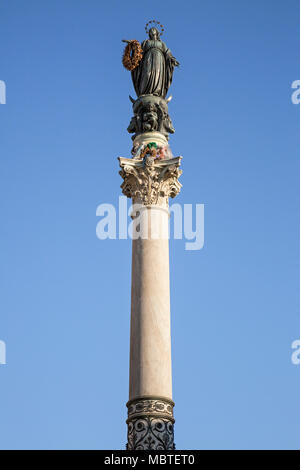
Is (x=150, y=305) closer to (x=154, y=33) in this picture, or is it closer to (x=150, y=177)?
(x=150, y=177)

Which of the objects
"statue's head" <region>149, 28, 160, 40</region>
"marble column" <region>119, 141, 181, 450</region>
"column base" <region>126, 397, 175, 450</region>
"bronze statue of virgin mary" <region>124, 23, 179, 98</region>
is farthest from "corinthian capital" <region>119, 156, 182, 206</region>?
"column base" <region>126, 397, 175, 450</region>

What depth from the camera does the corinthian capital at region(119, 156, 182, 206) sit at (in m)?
29.6

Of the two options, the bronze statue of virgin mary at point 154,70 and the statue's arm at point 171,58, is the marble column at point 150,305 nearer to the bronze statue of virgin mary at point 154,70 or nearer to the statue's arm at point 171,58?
the bronze statue of virgin mary at point 154,70

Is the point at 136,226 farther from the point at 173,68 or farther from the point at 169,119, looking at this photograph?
the point at 173,68

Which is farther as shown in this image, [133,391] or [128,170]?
[128,170]

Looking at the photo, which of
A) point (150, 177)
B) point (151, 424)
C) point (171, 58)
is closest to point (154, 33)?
point (171, 58)

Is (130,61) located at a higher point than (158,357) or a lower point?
higher

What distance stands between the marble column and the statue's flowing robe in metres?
3.80

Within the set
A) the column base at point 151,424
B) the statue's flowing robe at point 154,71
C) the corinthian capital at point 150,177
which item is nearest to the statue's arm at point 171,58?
the statue's flowing robe at point 154,71

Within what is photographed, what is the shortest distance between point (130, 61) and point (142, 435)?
50.0 ft

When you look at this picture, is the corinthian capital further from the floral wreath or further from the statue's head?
the statue's head

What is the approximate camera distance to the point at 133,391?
Result: 25984 millimetres
